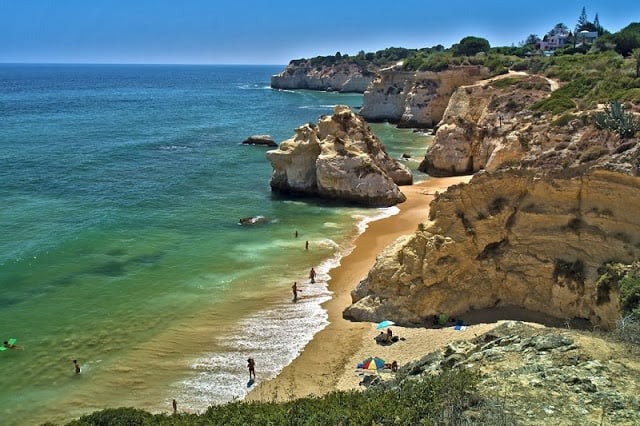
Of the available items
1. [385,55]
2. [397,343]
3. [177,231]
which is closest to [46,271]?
[177,231]

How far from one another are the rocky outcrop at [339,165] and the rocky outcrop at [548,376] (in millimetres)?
25801

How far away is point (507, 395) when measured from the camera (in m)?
10.0

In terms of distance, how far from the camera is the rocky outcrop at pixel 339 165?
38.6m

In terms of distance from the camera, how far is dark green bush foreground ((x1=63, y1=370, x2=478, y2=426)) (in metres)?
9.74

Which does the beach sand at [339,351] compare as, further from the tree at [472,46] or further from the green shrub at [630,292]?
the tree at [472,46]

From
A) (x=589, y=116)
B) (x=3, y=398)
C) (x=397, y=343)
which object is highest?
(x=589, y=116)

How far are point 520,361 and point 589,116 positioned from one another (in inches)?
1224

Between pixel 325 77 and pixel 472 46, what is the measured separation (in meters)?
47.1

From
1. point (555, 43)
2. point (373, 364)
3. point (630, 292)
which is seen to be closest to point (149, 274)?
point (373, 364)

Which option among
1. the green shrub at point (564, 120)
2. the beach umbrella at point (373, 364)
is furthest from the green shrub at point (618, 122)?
the beach umbrella at point (373, 364)

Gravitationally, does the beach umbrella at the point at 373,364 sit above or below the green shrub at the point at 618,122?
below

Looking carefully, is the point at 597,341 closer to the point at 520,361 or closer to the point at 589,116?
the point at 520,361

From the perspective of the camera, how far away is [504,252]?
20.3 metres

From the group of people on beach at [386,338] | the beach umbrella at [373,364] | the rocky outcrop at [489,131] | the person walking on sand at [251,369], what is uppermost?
the rocky outcrop at [489,131]
